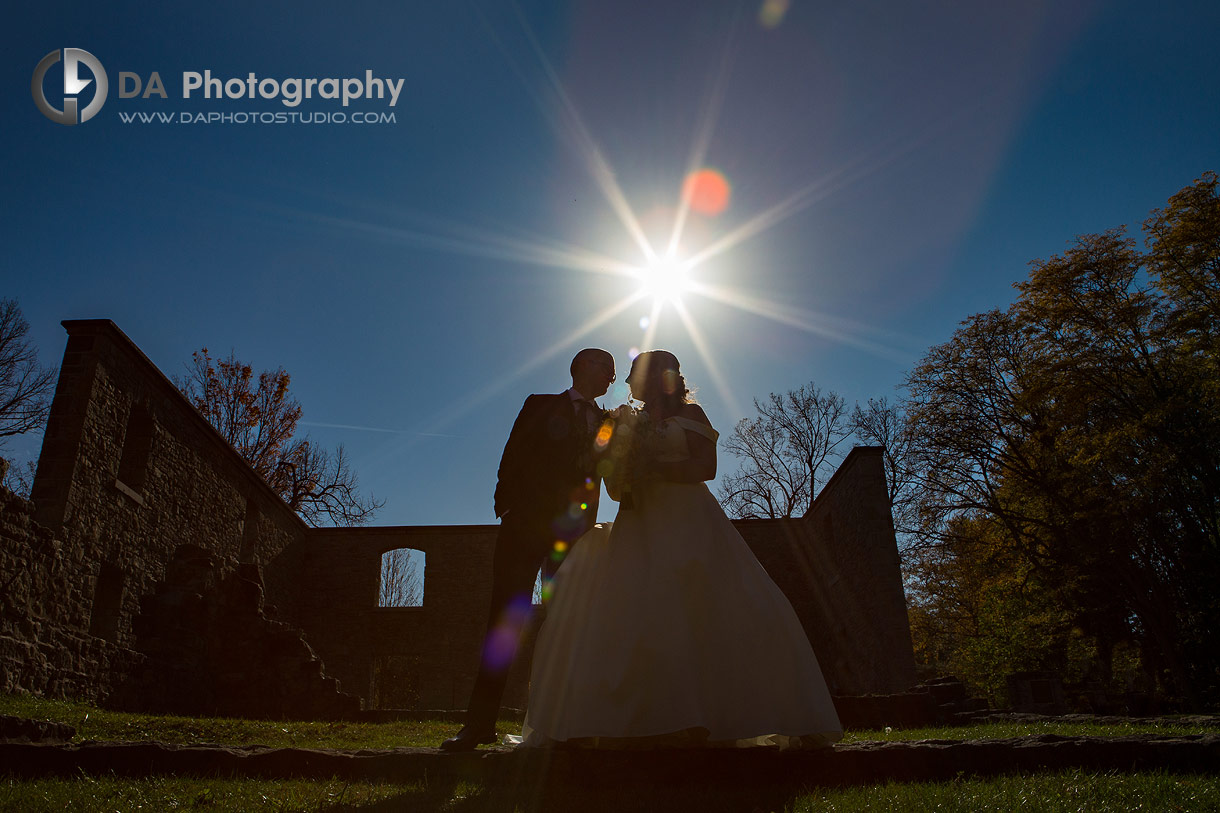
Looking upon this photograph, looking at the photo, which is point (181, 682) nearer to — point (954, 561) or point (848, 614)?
point (848, 614)

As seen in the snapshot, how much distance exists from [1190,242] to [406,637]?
889 inches

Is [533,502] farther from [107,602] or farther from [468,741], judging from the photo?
[107,602]

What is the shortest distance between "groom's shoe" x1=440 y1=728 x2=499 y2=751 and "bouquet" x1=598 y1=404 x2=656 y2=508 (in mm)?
1472

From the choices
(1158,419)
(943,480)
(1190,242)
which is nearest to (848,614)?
(943,480)

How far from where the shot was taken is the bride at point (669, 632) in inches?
121

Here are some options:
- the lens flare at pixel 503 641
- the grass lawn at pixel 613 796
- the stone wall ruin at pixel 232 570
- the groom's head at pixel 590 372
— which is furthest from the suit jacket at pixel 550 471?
the stone wall ruin at pixel 232 570

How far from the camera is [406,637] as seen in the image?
67.3 feet

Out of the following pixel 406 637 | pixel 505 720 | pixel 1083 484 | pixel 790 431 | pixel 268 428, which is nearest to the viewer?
pixel 505 720

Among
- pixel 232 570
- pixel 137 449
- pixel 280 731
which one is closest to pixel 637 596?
pixel 280 731

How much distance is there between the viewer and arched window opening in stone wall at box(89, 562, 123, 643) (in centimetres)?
1162

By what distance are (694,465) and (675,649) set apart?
97 cm

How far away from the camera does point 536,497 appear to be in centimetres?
397

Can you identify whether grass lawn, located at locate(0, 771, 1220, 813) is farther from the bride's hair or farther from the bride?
the bride's hair

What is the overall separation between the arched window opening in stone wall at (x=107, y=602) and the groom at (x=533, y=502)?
11.0 meters
